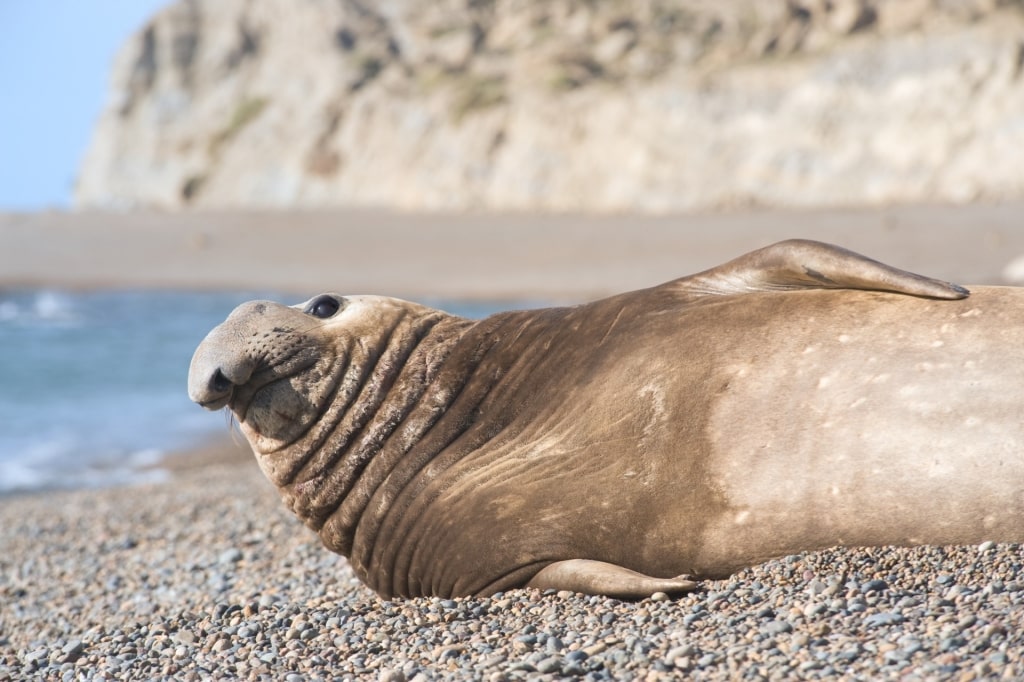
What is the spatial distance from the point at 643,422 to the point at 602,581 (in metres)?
0.49

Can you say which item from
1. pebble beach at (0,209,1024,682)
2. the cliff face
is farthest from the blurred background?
pebble beach at (0,209,1024,682)

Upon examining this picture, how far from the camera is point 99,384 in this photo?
14.0 metres

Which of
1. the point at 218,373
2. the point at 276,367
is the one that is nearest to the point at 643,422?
the point at 276,367

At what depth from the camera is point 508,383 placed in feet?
14.0

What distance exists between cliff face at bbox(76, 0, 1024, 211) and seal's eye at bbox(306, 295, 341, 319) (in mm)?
19036

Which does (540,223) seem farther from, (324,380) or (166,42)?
(166,42)

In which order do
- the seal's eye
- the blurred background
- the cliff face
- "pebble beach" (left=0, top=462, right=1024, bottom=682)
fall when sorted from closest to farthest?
"pebble beach" (left=0, top=462, right=1024, bottom=682), the seal's eye, the blurred background, the cliff face

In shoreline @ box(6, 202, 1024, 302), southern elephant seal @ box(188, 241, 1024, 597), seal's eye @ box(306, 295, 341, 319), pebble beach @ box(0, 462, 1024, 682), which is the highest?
shoreline @ box(6, 202, 1024, 302)

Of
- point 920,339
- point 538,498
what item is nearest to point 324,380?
point 538,498

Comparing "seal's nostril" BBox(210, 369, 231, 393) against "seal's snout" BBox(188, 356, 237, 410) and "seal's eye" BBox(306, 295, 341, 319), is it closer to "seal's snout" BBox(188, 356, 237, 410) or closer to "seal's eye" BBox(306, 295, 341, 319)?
"seal's snout" BBox(188, 356, 237, 410)

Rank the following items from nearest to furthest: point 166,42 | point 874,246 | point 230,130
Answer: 1. point 874,246
2. point 230,130
3. point 166,42

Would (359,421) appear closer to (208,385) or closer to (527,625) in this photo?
(208,385)

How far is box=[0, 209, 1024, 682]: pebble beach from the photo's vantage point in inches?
121

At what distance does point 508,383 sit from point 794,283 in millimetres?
960
